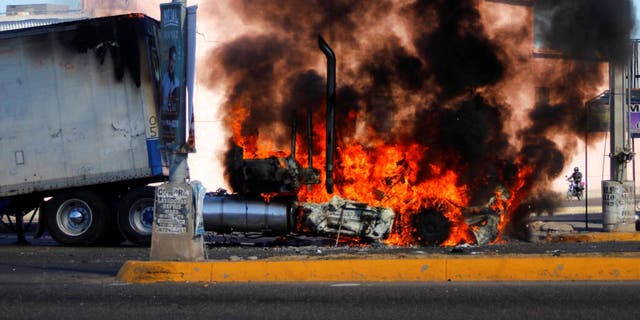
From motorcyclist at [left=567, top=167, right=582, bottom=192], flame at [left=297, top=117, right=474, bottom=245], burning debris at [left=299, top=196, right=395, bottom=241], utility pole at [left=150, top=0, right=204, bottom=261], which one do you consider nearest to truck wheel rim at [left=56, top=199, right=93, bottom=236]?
flame at [left=297, top=117, right=474, bottom=245]

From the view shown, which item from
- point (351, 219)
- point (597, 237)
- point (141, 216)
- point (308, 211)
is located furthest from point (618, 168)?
point (141, 216)

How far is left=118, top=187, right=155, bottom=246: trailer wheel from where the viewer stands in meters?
14.1

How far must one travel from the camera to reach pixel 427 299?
7.89 metres

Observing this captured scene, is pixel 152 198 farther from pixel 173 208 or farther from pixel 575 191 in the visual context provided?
pixel 575 191

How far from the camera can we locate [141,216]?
14258 mm

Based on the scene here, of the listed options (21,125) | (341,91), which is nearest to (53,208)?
(21,125)

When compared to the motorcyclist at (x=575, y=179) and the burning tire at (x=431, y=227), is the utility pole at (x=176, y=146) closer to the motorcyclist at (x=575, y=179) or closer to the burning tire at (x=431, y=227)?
the burning tire at (x=431, y=227)

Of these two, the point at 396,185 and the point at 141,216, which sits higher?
the point at 396,185

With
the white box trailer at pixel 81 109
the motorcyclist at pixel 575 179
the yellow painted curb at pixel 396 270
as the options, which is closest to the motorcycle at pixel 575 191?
the motorcyclist at pixel 575 179

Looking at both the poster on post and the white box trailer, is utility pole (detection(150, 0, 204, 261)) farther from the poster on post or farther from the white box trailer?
the white box trailer

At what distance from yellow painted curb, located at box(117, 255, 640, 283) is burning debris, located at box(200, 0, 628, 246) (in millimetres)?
3932

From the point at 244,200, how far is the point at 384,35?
14.6 feet

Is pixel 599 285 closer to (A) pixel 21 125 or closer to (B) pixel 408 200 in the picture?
(B) pixel 408 200

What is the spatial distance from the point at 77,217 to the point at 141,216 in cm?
116
